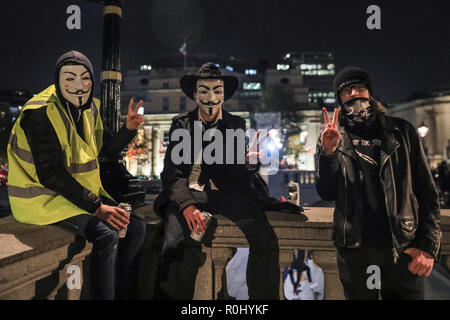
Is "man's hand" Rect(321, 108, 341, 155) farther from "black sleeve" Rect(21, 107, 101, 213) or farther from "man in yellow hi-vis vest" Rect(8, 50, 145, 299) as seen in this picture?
"black sleeve" Rect(21, 107, 101, 213)

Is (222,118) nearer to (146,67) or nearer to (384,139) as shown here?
(384,139)

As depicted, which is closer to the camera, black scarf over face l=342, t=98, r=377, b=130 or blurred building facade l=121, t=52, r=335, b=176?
black scarf over face l=342, t=98, r=377, b=130

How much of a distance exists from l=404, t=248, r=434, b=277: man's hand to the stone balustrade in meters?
0.50

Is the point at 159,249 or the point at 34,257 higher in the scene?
the point at 34,257

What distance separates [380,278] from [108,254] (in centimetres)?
208

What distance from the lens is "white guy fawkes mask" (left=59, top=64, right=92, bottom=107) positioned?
2537 millimetres

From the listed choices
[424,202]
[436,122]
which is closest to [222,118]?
[424,202]

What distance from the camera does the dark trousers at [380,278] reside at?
2127 millimetres

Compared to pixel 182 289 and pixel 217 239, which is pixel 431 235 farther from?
pixel 182 289

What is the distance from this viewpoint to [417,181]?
2260mm

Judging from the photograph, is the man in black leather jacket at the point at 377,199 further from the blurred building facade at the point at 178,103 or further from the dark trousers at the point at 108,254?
the blurred building facade at the point at 178,103

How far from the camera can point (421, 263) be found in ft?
6.88

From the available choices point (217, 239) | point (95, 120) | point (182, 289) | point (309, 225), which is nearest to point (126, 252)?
point (182, 289)

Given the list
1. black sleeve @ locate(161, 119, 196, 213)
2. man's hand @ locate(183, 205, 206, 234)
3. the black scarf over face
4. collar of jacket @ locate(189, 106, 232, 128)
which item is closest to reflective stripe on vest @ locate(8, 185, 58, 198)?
black sleeve @ locate(161, 119, 196, 213)
